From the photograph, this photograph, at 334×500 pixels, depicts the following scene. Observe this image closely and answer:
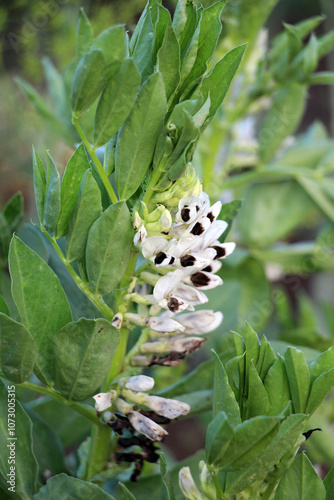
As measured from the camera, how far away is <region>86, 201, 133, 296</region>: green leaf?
0.93ft

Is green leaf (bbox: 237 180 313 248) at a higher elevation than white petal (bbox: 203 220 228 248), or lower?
lower

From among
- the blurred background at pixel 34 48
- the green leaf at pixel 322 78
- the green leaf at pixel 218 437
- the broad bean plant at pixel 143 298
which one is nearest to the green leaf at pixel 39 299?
the broad bean plant at pixel 143 298

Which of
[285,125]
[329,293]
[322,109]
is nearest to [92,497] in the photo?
[285,125]

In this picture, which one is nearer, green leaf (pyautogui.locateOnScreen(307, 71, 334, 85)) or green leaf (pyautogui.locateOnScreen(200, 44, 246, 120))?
green leaf (pyautogui.locateOnScreen(200, 44, 246, 120))

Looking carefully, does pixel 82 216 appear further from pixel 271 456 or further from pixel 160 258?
pixel 271 456

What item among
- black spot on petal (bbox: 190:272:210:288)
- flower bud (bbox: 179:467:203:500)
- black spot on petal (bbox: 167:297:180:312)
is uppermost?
black spot on petal (bbox: 190:272:210:288)

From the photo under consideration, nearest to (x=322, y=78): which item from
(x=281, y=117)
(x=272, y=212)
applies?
(x=281, y=117)

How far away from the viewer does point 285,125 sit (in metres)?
0.65

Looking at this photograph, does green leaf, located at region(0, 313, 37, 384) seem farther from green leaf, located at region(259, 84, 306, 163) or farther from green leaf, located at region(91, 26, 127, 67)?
green leaf, located at region(259, 84, 306, 163)

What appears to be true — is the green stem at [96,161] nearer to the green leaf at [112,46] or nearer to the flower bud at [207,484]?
the green leaf at [112,46]

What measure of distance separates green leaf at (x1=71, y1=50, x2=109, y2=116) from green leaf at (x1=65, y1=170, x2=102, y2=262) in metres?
0.04

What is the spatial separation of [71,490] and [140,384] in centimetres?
7

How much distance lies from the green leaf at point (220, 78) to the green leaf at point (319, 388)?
156 mm

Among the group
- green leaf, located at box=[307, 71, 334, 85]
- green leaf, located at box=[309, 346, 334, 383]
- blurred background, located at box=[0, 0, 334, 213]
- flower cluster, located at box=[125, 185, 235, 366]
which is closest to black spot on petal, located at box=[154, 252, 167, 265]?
flower cluster, located at box=[125, 185, 235, 366]
